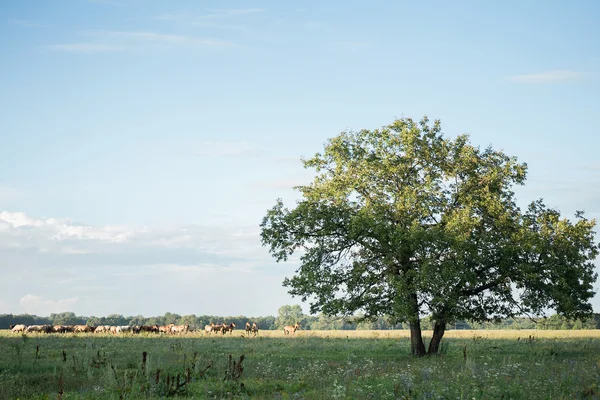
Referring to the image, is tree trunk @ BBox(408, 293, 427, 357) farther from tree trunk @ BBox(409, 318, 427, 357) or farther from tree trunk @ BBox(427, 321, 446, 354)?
tree trunk @ BBox(427, 321, 446, 354)

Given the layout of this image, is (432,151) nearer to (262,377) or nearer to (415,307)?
(415,307)

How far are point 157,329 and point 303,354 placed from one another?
4072 cm

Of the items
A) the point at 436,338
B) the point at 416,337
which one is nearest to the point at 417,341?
the point at 416,337

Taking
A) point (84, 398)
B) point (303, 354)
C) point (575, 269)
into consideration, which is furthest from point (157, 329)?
point (84, 398)

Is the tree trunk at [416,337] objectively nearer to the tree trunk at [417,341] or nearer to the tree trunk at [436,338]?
the tree trunk at [417,341]

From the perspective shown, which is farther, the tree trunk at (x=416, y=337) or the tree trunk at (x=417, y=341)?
the tree trunk at (x=417, y=341)

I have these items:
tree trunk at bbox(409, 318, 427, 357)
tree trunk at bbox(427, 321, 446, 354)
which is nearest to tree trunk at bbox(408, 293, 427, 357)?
tree trunk at bbox(409, 318, 427, 357)

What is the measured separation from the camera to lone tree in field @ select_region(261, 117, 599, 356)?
3026cm

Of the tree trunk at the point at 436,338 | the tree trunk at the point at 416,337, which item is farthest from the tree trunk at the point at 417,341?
the tree trunk at the point at 436,338

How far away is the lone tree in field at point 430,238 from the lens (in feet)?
99.3

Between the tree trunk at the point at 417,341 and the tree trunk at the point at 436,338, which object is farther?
the tree trunk at the point at 436,338

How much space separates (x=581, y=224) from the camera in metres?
32.2

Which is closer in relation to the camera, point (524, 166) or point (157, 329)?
point (524, 166)

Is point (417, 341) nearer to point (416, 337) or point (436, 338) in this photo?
point (416, 337)
